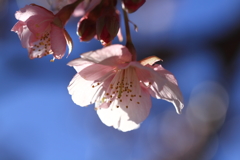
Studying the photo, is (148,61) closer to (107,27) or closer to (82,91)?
(107,27)

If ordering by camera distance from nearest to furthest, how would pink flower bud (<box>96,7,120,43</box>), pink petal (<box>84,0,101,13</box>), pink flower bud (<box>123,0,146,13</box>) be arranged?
pink flower bud (<box>123,0,146,13</box>)
pink flower bud (<box>96,7,120,43</box>)
pink petal (<box>84,0,101,13</box>)

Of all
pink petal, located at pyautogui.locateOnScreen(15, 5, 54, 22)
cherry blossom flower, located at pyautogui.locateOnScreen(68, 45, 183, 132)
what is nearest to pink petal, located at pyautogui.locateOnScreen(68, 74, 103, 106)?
cherry blossom flower, located at pyautogui.locateOnScreen(68, 45, 183, 132)

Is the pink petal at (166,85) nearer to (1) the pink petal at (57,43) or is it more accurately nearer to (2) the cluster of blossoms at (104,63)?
(2) the cluster of blossoms at (104,63)

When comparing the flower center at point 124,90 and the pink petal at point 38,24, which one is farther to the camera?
the flower center at point 124,90

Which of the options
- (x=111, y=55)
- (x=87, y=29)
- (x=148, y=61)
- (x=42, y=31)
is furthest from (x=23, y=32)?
(x=148, y=61)

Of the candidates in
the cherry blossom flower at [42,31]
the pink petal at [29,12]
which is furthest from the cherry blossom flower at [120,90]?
the pink petal at [29,12]

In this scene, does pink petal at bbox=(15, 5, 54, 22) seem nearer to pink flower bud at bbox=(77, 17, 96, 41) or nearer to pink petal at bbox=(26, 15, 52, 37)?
pink petal at bbox=(26, 15, 52, 37)
